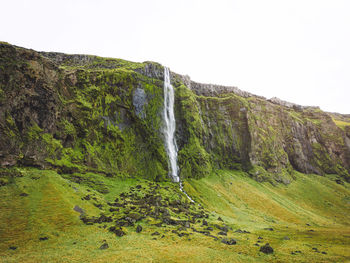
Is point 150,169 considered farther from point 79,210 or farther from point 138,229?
point 138,229

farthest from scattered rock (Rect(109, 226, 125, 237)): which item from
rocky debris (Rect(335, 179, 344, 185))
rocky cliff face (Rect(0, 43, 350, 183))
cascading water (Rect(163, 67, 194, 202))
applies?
rocky debris (Rect(335, 179, 344, 185))

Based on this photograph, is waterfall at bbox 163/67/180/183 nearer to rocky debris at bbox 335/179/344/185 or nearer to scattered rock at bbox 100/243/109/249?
scattered rock at bbox 100/243/109/249

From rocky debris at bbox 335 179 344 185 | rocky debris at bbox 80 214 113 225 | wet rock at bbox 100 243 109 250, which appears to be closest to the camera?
wet rock at bbox 100 243 109 250

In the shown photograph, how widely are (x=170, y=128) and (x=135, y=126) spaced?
51.7 feet

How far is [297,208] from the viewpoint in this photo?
6738cm

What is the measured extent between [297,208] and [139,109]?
67.9 meters

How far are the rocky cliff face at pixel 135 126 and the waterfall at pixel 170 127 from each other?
9.98ft

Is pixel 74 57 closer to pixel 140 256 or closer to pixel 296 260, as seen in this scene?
pixel 140 256

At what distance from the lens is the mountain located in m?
27.8

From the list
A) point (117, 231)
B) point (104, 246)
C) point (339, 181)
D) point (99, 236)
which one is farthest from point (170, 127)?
point (339, 181)

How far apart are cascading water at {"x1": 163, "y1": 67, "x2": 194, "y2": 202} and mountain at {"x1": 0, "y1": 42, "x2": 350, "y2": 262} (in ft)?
7.99

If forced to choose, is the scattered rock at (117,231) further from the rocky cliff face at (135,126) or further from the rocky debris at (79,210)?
the rocky cliff face at (135,126)

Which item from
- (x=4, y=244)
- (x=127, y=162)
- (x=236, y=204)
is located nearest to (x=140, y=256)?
(x=4, y=244)

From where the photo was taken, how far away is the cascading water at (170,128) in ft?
231
